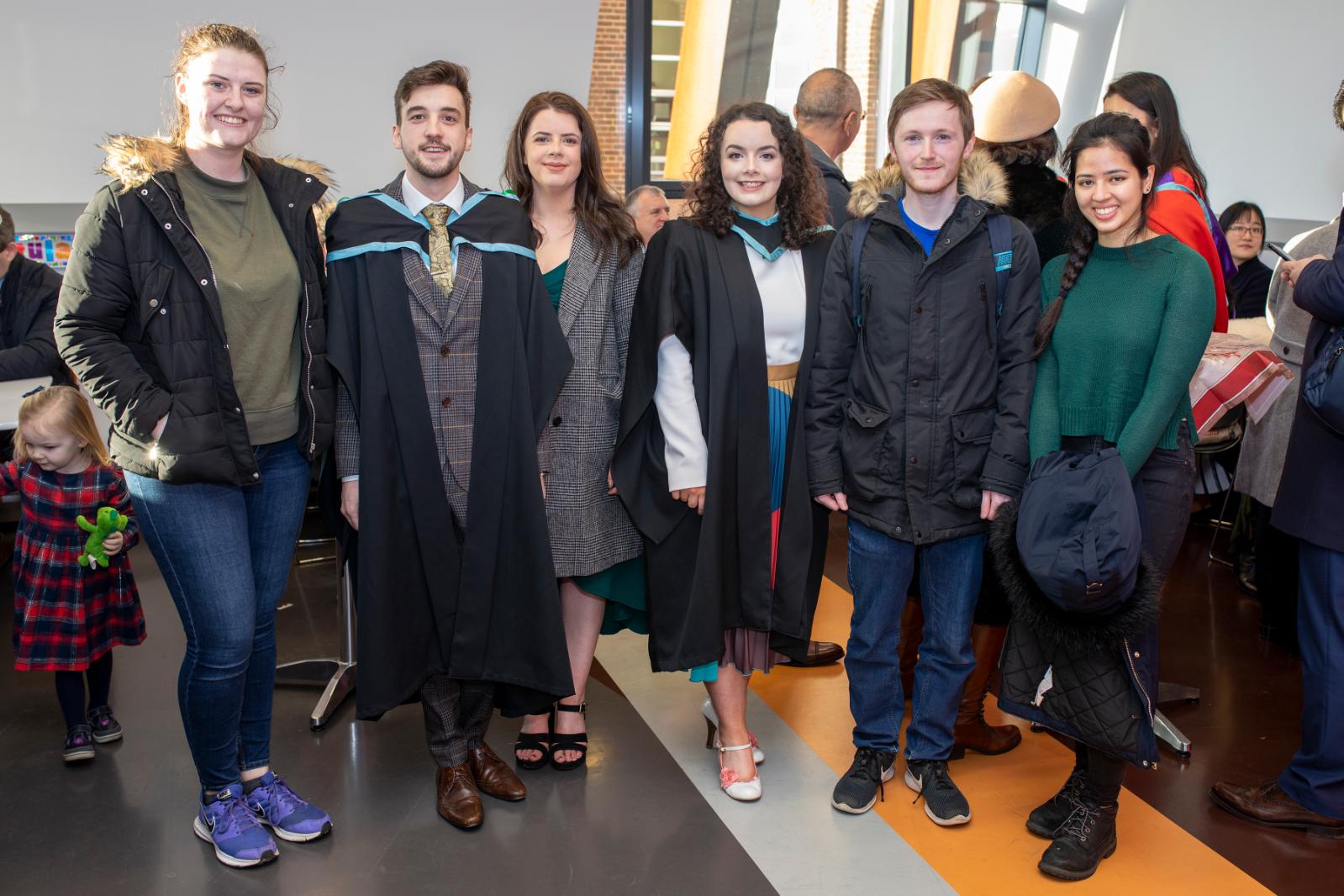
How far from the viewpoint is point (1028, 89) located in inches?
121

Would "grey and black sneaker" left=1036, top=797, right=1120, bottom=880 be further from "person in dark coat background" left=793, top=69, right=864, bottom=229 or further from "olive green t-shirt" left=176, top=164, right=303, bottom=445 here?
"person in dark coat background" left=793, top=69, right=864, bottom=229

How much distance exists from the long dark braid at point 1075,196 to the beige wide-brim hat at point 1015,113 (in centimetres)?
47

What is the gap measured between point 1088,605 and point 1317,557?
79 centimetres

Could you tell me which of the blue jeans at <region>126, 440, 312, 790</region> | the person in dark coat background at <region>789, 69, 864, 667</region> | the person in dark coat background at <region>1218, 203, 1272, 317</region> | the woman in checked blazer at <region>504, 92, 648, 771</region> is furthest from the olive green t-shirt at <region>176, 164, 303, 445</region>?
the person in dark coat background at <region>1218, 203, 1272, 317</region>

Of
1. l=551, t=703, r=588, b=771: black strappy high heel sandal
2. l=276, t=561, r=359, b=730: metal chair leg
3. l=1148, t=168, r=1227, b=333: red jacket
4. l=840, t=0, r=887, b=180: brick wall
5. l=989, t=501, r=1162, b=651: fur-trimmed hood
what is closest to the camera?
l=989, t=501, r=1162, b=651: fur-trimmed hood

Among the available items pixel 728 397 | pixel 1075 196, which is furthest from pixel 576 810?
pixel 1075 196

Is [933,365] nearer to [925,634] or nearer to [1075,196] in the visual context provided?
[1075,196]

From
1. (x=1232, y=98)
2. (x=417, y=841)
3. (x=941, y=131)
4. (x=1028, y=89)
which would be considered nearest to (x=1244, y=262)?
(x=1232, y=98)

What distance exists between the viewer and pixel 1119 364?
2.41 m

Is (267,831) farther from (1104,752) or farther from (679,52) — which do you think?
(679,52)

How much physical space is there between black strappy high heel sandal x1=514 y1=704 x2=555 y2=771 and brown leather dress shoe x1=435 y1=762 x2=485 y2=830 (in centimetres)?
22

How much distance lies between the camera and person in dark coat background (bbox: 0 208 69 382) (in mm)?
4273

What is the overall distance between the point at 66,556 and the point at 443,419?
1.28m

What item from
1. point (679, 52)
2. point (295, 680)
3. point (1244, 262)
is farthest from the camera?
point (679, 52)
